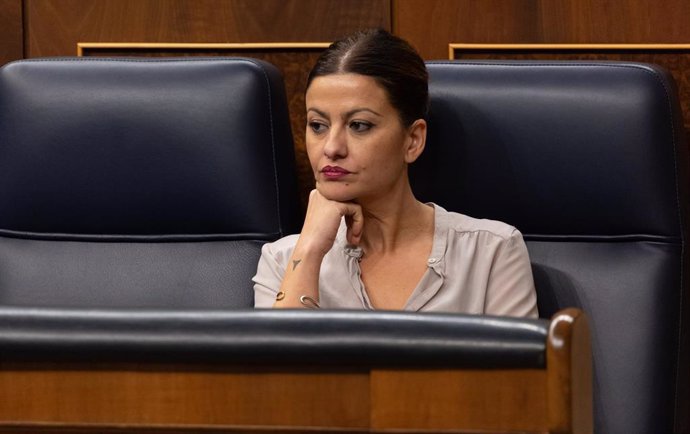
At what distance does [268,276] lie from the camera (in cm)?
162

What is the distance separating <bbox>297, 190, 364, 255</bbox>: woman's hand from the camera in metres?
1.56

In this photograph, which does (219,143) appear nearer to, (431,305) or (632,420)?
(431,305)

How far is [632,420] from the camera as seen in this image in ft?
4.98

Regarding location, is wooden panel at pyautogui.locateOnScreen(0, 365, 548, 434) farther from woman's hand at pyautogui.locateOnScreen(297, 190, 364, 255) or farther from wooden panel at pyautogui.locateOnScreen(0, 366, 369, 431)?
woman's hand at pyautogui.locateOnScreen(297, 190, 364, 255)

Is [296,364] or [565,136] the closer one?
[296,364]

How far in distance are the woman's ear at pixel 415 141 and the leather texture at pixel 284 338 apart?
0.94 metres

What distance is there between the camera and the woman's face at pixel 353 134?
1.54m

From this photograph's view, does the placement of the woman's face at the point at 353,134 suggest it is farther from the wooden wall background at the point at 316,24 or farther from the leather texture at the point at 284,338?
the leather texture at the point at 284,338

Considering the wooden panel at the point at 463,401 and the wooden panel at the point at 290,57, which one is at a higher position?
the wooden panel at the point at 290,57

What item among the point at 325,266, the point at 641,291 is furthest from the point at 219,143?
the point at 641,291

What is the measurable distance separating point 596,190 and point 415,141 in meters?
0.27

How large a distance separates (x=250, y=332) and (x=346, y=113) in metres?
0.92

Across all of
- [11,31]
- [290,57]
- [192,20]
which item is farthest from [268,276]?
[11,31]

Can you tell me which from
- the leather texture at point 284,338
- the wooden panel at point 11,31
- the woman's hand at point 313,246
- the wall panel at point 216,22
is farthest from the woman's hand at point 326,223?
the leather texture at point 284,338
